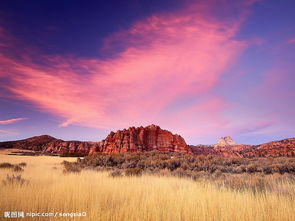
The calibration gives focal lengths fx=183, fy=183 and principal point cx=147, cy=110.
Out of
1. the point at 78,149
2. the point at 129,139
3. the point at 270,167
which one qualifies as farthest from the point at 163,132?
the point at 270,167

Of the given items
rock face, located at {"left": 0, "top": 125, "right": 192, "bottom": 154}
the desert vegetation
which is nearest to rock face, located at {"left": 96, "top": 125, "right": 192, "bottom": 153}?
rock face, located at {"left": 0, "top": 125, "right": 192, "bottom": 154}

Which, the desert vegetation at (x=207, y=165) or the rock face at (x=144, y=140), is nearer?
the desert vegetation at (x=207, y=165)

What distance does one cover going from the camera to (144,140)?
81500 mm

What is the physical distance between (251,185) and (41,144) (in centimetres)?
14060

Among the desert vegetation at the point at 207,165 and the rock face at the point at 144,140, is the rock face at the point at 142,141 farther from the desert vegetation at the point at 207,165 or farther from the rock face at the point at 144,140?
the desert vegetation at the point at 207,165

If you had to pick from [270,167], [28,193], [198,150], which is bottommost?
[198,150]

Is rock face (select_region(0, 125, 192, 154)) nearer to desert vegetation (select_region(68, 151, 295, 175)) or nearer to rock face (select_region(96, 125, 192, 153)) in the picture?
rock face (select_region(96, 125, 192, 153))

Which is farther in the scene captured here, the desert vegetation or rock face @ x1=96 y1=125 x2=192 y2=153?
rock face @ x1=96 y1=125 x2=192 y2=153

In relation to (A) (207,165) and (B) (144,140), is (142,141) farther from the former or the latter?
(A) (207,165)

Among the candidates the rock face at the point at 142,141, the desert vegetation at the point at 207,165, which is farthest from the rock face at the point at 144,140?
the desert vegetation at the point at 207,165

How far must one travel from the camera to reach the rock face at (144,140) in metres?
77.1

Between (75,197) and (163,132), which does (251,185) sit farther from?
(163,132)

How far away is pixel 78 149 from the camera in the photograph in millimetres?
115750

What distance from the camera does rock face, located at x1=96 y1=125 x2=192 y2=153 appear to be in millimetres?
77125
